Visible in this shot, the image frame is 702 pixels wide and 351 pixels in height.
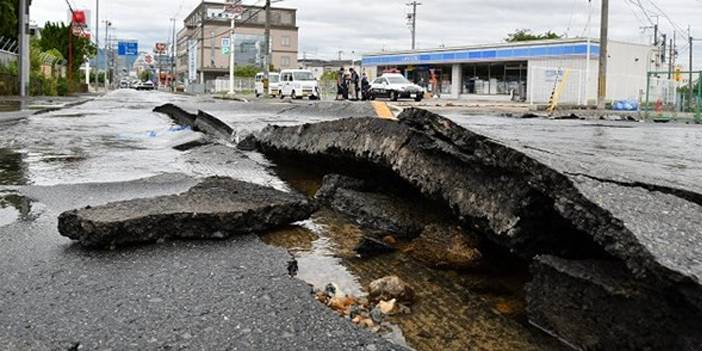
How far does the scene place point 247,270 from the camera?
3.20m

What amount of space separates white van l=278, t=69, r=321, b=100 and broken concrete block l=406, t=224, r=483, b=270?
35221mm

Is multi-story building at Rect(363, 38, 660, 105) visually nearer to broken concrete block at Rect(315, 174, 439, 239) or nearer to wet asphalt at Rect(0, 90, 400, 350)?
broken concrete block at Rect(315, 174, 439, 239)

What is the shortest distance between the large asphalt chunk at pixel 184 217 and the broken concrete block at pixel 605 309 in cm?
178

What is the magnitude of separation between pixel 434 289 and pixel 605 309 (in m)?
1.04

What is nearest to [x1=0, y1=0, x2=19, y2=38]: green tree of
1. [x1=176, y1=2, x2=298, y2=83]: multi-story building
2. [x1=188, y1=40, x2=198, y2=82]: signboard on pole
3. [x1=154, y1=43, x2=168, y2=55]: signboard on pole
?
[x1=188, y1=40, x2=198, y2=82]: signboard on pole

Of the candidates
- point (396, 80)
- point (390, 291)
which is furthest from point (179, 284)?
point (396, 80)

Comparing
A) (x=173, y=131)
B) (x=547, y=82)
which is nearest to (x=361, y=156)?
(x=173, y=131)

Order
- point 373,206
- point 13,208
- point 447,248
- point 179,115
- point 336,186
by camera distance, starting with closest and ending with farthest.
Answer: point 447,248 → point 13,208 → point 373,206 → point 336,186 → point 179,115

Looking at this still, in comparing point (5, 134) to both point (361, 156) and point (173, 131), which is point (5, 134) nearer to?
point (173, 131)

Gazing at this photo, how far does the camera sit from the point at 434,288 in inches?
133

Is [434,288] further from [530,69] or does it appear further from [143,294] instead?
[530,69]

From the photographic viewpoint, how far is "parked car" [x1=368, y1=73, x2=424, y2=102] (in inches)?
1335

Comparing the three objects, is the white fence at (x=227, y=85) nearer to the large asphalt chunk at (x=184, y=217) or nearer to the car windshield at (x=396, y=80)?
the car windshield at (x=396, y=80)

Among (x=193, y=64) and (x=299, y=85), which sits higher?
(x=193, y=64)
